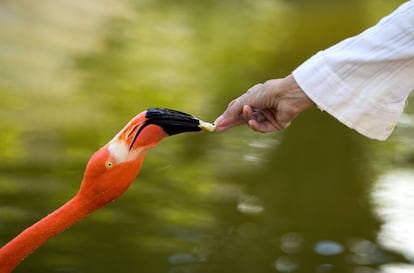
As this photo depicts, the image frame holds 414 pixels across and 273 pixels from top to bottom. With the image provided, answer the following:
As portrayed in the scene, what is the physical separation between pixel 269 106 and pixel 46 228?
679 millimetres

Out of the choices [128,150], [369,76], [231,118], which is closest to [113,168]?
[128,150]

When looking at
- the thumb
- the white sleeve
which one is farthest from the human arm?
the thumb

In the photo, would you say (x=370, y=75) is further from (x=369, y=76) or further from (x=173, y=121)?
(x=173, y=121)

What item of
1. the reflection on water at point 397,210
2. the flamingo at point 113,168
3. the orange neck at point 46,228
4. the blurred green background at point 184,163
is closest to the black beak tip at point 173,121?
the flamingo at point 113,168

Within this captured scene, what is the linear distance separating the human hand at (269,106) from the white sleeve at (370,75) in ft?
0.34

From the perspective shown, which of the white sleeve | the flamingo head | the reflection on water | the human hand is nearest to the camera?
the white sleeve

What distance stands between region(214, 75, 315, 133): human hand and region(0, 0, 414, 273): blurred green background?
1815 millimetres

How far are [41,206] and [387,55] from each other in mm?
2886

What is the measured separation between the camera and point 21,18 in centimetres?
820

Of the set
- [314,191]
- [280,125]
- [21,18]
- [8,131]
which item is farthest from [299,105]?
[21,18]

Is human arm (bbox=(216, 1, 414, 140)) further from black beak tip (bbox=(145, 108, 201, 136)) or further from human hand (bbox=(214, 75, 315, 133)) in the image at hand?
black beak tip (bbox=(145, 108, 201, 136))

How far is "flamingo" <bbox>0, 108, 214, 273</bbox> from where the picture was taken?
2.46m

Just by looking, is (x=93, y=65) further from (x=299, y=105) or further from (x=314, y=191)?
(x=299, y=105)

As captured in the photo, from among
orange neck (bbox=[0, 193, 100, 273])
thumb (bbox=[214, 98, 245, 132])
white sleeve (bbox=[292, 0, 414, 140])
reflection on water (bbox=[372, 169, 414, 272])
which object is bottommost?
orange neck (bbox=[0, 193, 100, 273])
